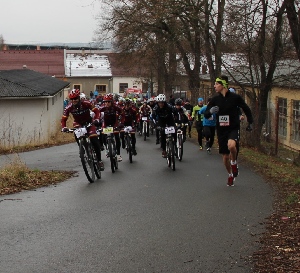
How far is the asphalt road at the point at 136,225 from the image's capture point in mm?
6191

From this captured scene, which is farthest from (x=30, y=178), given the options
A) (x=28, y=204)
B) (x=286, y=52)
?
(x=286, y=52)

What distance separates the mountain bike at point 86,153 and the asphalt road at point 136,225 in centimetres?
24

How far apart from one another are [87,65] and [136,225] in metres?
81.0

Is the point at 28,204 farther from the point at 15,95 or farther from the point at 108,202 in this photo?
the point at 15,95

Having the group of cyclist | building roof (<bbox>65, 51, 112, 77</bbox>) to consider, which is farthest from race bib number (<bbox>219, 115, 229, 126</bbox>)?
building roof (<bbox>65, 51, 112, 77</bbox>)

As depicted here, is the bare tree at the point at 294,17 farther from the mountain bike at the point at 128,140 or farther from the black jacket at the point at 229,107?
the black jacket at the point at 229,107

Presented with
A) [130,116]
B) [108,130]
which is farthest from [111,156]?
[130,116]

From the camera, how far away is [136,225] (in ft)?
26.1

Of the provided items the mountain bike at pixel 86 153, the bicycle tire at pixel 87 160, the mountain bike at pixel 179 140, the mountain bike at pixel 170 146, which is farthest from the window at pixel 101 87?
the bicycle tire at pixel 87 160

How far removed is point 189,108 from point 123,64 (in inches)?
806

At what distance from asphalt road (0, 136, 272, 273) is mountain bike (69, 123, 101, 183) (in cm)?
24

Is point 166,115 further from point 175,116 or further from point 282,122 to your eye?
point 282,122

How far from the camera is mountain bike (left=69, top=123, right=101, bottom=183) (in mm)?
12430

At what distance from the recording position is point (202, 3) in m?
30.3
